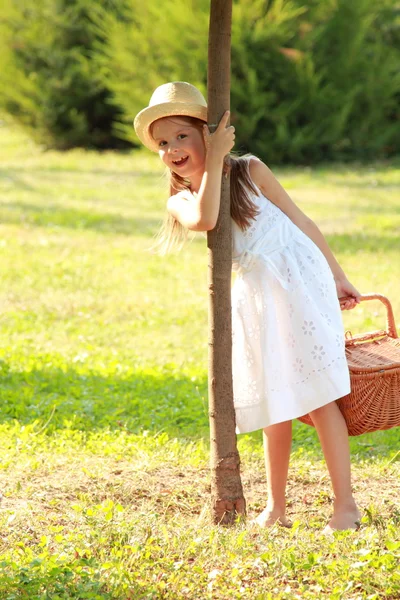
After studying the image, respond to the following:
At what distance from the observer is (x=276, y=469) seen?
3564 mm

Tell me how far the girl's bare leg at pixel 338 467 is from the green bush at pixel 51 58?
1417cm

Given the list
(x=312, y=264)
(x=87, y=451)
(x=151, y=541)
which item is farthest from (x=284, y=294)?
(x=87, y=451)

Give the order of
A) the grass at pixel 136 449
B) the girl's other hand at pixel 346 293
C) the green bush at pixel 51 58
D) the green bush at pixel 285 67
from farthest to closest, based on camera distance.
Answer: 1. the green bush at pixel 51 58
2. the green bush at pixel 285 67
3. the girl's other hand at pixel 346 293
4. the grass at pixel 136 449

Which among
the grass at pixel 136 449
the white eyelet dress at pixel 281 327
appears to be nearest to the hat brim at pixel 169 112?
the white eyelet dress at pixel 281 327

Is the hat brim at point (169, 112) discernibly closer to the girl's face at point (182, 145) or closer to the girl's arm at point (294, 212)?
the girl's face at point (182, 145)

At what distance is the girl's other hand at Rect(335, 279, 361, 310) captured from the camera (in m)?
3.80

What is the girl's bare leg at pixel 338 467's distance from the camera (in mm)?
3396

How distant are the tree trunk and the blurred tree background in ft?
38.0

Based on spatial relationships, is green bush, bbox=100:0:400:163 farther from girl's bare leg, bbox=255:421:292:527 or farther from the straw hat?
girl's bare leg, bbox=255:421:292:527

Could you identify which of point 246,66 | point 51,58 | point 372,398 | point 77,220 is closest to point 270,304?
point 372,398

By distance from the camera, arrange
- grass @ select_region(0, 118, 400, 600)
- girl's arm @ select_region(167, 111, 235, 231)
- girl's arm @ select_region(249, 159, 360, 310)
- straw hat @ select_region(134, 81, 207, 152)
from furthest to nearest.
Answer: girl's arm @ select_region(249, 159, 360, 310)
straw hat @ select_region(134, 81, 207, 152)
girl's arm @ select_region(167, 111, 235, 231)
grass @ select_region(0, 118, 400, 600)

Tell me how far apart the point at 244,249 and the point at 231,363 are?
0.43 meters

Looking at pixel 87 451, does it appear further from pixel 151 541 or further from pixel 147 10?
pixel 147 10

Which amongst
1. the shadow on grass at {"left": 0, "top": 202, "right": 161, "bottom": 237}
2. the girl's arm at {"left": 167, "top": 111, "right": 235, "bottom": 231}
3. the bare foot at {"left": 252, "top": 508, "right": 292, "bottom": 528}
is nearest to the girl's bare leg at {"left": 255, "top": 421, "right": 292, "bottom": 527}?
the bare foot at {"left": 252, "top": 508, "right": 292, "bottom": 528}
